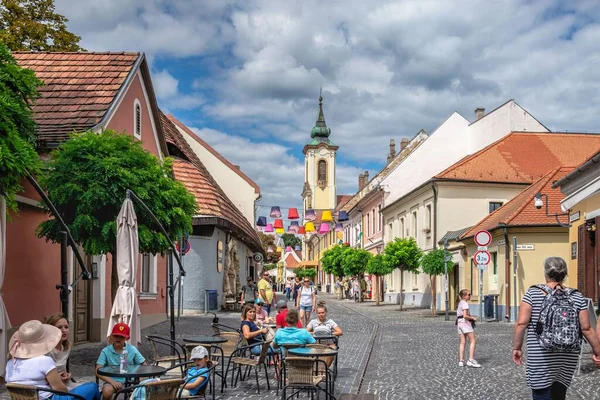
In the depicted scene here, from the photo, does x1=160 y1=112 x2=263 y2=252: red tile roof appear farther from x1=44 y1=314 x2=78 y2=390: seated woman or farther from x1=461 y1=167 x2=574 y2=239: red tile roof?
x1=44 y1=314 x2=78 y2=390: seated woman

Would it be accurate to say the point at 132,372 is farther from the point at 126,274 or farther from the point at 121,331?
the point at 126,274

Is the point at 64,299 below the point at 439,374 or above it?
above

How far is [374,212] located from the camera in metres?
54.7

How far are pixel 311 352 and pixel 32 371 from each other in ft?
12.3

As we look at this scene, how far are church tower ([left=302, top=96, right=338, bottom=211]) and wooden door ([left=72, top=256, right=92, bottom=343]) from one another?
82.9 m

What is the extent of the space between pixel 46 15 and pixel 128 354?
21955 millimetres

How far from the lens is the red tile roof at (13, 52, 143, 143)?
54.2ft

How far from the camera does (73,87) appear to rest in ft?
59.4

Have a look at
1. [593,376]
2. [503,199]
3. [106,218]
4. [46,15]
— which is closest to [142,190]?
[106,218]

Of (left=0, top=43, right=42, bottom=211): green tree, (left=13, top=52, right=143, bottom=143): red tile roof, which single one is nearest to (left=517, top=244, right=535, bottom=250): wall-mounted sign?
(left=13, top=52, right=143, bottom=143): red tile roof

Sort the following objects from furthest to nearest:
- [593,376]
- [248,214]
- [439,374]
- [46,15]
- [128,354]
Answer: [248,214] → [46,15] → [439,374] → [593,376] → [128,354]

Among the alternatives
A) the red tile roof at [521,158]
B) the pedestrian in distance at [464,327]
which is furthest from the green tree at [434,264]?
the pedestrian in distance at [464,327]

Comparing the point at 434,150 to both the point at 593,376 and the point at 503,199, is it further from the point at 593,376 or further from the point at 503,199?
the point at 593,376

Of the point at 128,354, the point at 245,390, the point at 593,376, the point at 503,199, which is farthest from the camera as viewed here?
the point at 503,199
